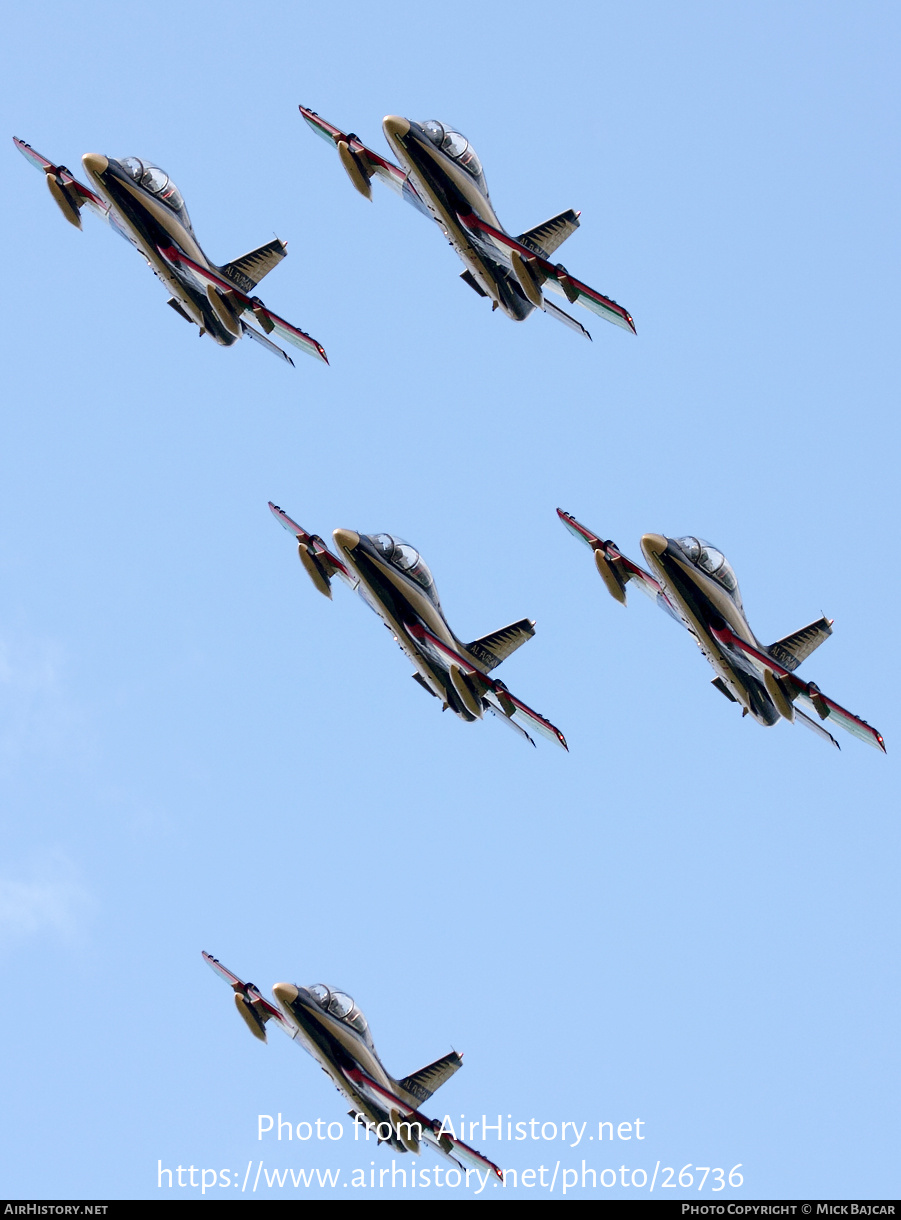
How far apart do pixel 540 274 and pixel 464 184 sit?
155 inches

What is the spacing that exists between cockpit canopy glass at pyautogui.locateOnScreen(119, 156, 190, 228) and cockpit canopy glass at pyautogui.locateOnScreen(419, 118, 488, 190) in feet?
30.1

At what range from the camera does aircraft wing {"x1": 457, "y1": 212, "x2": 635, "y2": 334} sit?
63.3 m

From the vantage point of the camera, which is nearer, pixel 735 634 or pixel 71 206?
pixel 735 634

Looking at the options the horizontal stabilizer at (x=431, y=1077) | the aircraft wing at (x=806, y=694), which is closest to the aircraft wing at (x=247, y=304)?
the aircraft wing at (x=806, y=694)

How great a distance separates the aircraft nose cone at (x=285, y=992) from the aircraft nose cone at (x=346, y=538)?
13575 mm

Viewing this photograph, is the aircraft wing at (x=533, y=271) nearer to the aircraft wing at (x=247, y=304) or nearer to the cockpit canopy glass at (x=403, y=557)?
the aircraft wing at (x=247, y=304)

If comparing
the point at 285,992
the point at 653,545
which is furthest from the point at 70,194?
the point at 285,992

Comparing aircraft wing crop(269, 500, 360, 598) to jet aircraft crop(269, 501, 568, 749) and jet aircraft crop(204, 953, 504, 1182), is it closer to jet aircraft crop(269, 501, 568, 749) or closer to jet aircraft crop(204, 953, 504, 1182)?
jet aircraft crop(269, 501, 568, 749)

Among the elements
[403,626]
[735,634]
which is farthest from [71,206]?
[735,634]

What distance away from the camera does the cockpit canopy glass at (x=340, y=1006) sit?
59719 mm
